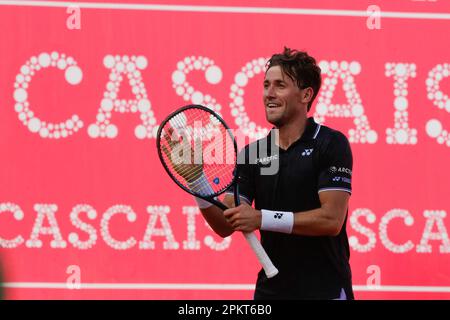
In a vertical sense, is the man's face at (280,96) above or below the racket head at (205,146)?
above

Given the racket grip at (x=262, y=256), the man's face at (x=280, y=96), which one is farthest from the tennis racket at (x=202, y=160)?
the man's face at (x=280, y=96)

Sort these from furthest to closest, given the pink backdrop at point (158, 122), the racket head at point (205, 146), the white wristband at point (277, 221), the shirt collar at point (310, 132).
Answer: the pink backdrop at point (158, 122) < the shirt collar at point (310, 132) < the racket head at point (205, 146) < the white wristband at point (277, 221)

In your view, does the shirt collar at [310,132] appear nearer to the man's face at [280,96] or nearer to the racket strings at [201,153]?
the man's face at [280,96]

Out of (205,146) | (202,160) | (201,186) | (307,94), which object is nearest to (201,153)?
(202,160)

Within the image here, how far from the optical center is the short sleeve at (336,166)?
270cm

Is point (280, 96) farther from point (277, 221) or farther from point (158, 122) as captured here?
point (158, 122)

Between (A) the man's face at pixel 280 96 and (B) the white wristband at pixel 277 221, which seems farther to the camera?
(A) the man's face at pixel 280 96

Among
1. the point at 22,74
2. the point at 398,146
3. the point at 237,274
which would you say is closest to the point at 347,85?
the point at 398,146

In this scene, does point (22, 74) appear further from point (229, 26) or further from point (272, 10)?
point (272, 10)

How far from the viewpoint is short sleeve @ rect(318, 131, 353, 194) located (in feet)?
8.84

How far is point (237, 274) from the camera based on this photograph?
4.18 metres

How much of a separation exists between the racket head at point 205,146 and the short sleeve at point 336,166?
338mm

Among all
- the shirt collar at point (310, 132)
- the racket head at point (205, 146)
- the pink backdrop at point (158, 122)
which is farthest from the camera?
the pink backdrop at point (158, 122)
